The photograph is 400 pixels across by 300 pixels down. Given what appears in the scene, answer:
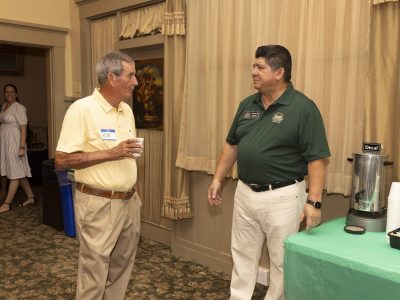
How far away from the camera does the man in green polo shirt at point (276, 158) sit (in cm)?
209

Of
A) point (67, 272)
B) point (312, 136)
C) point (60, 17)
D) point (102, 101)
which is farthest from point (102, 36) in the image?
point (312, 136)

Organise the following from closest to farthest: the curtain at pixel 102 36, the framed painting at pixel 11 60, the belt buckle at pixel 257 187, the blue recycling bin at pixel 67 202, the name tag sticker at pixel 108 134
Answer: the name tag sticker at pixel 108 134
the belt buckle at pixel 257 187
the blue recycling bin at pixel 67 202
the curtain at pixel 102 36
the framed painting at pixel 11 60

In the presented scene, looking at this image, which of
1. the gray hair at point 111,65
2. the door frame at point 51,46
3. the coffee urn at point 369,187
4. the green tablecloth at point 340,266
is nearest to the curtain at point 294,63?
the coffee urn at point 369,187

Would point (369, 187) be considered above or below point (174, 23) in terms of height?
below

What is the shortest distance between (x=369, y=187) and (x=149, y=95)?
265cm

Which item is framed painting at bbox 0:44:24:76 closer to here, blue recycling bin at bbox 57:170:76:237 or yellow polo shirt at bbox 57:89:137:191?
blue recycling bin at bbox 57:170:76:237

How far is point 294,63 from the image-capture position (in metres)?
2.69

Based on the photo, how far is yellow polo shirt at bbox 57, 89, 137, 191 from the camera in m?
2.07

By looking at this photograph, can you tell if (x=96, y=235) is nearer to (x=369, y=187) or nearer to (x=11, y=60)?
(x=369, y=187)

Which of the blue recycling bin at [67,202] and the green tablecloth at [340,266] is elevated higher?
the green tablecloth at [340,266]

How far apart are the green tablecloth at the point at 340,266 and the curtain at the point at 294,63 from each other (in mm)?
686

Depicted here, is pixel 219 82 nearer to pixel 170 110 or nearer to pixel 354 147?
pixel 170 110

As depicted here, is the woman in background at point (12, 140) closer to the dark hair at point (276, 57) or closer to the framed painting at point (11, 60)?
the framed painting at point (11, 60)

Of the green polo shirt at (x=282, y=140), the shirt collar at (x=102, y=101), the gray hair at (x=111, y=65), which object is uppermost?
the gray hair at (x=111, y=65)
